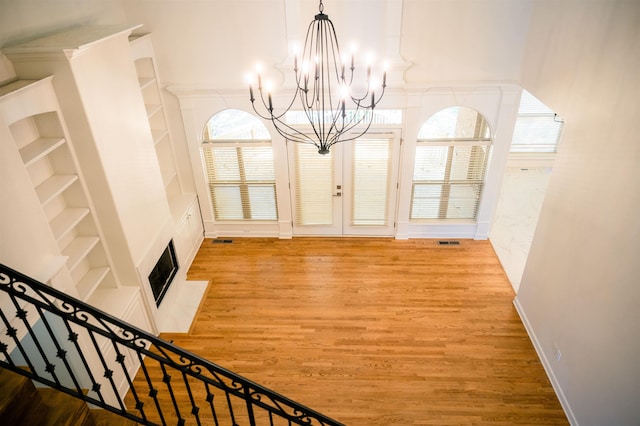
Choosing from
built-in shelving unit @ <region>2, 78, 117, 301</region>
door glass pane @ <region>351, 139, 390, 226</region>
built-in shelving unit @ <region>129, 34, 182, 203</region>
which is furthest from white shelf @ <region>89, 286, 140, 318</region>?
door glass pane @ <region>351, 139, 390, 226</region>

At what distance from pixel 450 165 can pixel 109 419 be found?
5.96 m

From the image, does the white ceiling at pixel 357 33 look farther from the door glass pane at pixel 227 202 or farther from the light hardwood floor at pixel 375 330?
the light hardwood floor at pixel 375 330

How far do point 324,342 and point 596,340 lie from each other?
119 inches

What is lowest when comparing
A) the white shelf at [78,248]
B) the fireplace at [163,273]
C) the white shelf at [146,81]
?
the fireplace at [163,273]

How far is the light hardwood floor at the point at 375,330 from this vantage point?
479 centimetres

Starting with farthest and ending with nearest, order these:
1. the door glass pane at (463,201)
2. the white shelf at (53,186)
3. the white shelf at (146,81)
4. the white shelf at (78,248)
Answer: the door glass pane at (463,201)
the white shelf at (146,81)
the white shelf at (78,248)
the white shelf at (53,186)

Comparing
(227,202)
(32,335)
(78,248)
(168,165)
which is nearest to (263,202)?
(227,202)

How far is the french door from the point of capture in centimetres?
689

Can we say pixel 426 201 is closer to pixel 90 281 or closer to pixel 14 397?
pixel 90 281

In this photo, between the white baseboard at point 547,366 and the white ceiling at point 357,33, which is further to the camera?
the white ceiling at point 357,33

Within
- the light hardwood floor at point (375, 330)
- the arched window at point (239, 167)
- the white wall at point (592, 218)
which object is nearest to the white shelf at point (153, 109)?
the arched window at point (239, 167)

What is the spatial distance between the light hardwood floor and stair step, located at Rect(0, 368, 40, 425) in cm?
294

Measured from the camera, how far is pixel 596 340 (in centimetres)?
409

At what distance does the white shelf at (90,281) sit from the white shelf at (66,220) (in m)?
0.75
